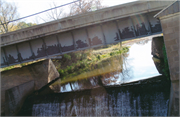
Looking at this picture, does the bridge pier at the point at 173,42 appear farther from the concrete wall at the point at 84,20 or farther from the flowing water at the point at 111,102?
the concrete wall at the point at 84,20

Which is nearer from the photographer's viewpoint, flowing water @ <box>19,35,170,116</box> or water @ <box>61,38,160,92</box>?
flowing water @ <box>19,35,170,116</box>

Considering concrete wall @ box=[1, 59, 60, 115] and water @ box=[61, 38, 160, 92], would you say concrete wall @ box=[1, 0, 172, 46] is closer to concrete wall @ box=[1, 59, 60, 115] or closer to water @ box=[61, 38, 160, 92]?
concrete wall @ box=[1, 59, 60, 115]

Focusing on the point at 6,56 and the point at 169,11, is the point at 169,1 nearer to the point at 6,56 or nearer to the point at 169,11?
the point at 169,11

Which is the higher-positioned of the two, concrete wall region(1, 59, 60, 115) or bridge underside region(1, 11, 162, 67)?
bridge underside region(1, 11, 162, 67)

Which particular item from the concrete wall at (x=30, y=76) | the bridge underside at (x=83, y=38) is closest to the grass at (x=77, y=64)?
the concrete wall at (x=30, y=76)

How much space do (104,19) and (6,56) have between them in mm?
8762

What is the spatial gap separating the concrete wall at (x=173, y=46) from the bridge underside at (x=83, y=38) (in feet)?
12.4

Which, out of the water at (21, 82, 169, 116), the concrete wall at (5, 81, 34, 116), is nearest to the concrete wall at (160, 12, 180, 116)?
the water at (21, 82, 169, 116)

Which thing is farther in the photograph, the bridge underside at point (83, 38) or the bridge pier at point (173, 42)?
the bridge underside at point (83, 38)

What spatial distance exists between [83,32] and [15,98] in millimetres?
7752

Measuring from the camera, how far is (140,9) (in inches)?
392

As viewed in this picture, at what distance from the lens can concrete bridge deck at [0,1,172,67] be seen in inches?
406

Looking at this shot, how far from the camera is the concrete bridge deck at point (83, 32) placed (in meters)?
10.3

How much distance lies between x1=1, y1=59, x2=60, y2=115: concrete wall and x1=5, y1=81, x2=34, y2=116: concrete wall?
336 millimetres
